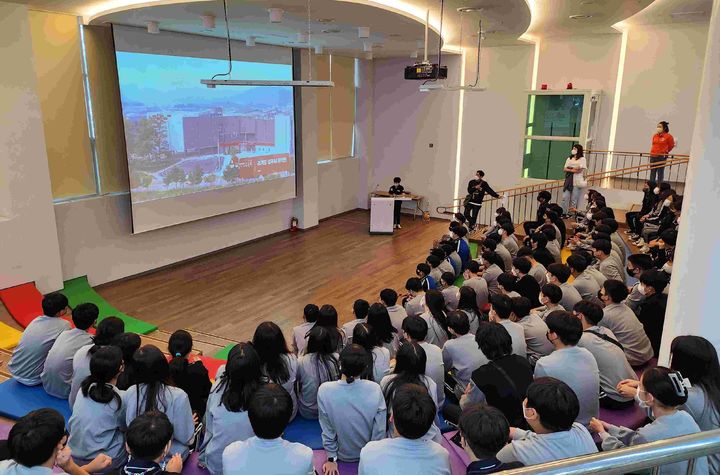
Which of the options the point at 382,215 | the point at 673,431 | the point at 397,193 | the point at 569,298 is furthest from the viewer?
the point at 397,193

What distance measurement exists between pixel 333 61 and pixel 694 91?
24.1 feet

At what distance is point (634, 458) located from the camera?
1.40m

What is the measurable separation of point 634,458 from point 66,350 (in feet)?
12.3

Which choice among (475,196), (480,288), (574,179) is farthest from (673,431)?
(475,196)

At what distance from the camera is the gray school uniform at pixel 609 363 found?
129 inches

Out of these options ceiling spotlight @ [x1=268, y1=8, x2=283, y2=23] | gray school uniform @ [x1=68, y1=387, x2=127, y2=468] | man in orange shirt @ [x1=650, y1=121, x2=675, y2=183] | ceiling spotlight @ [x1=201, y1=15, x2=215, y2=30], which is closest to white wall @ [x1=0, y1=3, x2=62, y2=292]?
ceiling spotlight @ [x1=201, y1=15, x2=215, y2=30]

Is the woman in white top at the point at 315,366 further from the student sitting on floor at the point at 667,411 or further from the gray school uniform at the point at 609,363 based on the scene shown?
the student sitting on floor at the point at 667,411

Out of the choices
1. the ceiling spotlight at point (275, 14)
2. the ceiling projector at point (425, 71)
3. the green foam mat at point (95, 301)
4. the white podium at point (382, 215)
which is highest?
the ceiling spotlight at point (275, 14)

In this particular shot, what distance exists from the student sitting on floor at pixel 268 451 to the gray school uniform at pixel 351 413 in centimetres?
61

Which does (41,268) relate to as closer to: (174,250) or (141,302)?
(141,302)

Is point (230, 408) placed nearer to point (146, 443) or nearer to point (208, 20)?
point (146, 443)

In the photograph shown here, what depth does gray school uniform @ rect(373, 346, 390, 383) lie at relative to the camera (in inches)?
139

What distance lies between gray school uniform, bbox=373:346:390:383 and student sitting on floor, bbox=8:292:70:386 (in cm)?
249

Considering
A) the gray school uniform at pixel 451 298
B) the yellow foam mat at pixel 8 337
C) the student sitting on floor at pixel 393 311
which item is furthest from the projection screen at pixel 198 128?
the gray school uniform at pixel 451 298
